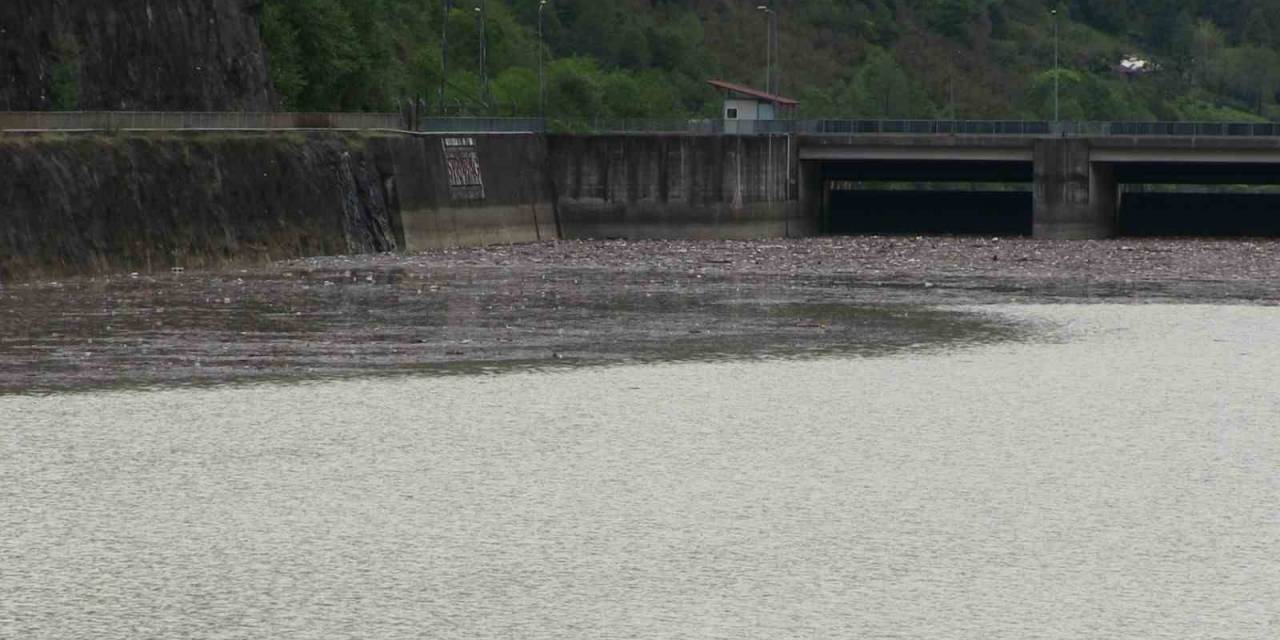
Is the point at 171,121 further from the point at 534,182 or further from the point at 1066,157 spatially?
A: the point at 1066,157

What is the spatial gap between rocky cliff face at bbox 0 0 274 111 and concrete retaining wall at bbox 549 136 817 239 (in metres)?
15.8

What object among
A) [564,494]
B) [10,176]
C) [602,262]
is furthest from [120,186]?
[564,494]

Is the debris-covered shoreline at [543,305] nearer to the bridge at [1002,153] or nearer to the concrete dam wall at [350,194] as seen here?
the concrete dam wall at [350,194]

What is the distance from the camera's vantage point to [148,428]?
33.8m

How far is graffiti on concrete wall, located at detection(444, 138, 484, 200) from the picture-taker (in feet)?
301

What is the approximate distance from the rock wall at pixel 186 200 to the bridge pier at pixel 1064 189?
33970mm

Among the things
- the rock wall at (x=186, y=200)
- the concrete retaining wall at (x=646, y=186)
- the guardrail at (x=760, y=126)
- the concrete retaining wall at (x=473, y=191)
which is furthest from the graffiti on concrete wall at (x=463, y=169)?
the concrete retaining wall at (x=646, y=186)

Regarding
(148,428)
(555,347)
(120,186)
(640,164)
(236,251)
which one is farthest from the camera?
(640,164)

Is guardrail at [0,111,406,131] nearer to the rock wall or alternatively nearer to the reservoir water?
the rock wall

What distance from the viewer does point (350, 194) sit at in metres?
82.5

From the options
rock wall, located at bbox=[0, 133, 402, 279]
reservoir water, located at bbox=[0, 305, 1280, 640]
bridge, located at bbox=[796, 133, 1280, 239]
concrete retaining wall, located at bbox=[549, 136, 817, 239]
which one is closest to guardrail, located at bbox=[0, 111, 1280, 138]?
bridge, located at bbox=[796, 133, 1280, 239]

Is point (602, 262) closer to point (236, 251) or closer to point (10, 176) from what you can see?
point (236, 251)

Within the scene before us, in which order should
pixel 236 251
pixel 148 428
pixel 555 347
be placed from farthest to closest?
1. pixel 236 251
2. pixel 555 347
3. pixel 148 428

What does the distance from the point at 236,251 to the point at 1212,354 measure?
1463 inches
